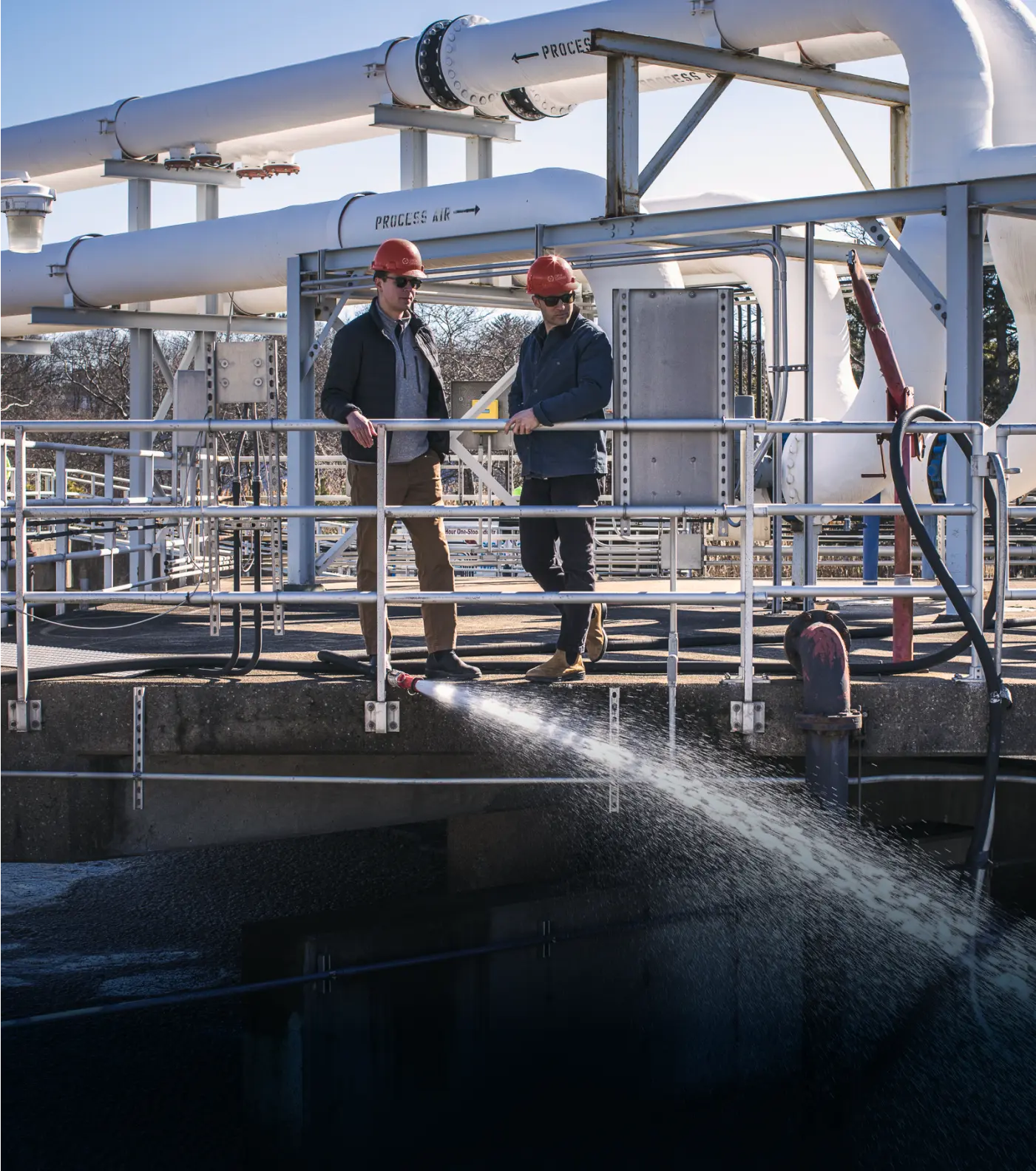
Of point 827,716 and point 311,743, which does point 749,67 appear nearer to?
point 827,716

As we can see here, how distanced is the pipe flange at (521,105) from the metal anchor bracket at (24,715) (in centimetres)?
1025

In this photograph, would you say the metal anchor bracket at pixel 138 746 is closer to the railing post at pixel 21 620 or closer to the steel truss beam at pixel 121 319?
the railing post at pixel 21 620

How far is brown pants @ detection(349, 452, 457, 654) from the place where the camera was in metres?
5.89

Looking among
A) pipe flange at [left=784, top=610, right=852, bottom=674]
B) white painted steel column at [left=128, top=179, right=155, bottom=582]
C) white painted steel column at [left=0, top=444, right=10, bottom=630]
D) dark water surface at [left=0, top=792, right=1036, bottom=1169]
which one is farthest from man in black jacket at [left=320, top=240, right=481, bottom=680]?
white painted steel column at [left=128, top=179, right=155, bottom=582]

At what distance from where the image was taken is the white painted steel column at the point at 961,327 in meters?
8.92

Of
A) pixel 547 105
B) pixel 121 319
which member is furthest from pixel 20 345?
pixel 547 105

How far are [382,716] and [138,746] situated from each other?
0.97 meters

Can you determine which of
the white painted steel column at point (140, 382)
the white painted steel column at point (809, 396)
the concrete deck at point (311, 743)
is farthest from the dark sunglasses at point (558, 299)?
the white painted steel column at point (140, 382)

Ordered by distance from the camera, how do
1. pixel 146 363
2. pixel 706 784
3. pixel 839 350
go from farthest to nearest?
pixel 146 363 < pixel 839 350 < pixel 706 784

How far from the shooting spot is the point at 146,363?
16.8 m

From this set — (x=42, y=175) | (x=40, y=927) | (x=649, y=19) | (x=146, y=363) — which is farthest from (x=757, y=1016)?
(x=42, y=175)

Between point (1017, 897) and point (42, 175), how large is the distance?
1596 cm

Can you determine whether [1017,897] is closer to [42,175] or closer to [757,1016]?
[757,1016]

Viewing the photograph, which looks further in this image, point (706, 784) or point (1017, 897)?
point (1017, 897)
